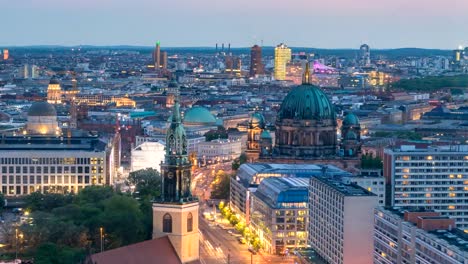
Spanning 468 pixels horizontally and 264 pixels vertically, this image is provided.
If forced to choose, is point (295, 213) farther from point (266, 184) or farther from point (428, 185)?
point (428, 185)

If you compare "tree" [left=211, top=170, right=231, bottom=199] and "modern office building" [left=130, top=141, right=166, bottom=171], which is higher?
"modern office building" [left=130, top=141, right=166, bottom=171]

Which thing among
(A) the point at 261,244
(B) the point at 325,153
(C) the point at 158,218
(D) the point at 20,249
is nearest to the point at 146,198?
(A) the point at 261,244

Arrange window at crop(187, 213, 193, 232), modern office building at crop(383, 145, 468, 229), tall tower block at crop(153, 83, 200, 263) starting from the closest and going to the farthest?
tall tower block at crop(153, 83, 200, 263) → window at crop(187, 213, 193, 232) → modern office building at crop(383, 145, 468, 229)

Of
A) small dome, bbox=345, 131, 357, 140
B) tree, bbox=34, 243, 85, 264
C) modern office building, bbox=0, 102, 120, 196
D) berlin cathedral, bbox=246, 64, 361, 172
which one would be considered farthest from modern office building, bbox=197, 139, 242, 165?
tree, bbox=34, 243, 85, 264

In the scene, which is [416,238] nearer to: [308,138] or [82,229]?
[82,229]

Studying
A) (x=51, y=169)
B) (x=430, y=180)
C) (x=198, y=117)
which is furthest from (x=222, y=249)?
(x=198, y=117)

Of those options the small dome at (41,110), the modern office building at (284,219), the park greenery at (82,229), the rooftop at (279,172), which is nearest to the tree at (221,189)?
the rooftop at (279,172)

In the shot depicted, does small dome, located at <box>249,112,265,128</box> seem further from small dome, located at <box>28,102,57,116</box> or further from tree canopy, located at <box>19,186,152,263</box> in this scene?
tree canopy, located at <box>19,186,152,263</box>
